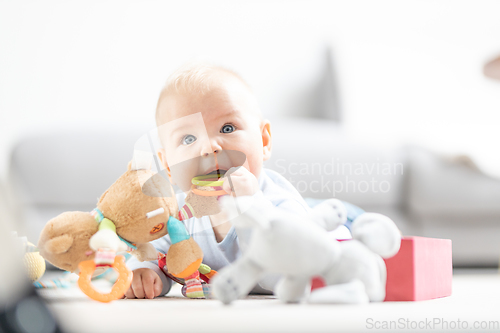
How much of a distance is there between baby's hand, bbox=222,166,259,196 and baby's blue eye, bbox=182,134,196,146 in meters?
0.06

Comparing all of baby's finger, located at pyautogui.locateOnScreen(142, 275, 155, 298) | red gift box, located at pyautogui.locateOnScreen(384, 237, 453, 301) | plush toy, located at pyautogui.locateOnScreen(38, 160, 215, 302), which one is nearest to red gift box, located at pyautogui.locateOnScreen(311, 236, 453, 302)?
red gift box, located at pyautogui.locateOnScreen(384, 237, 453, 301)

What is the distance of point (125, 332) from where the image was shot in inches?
11.3

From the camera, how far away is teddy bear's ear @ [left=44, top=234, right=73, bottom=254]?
0.43 meters

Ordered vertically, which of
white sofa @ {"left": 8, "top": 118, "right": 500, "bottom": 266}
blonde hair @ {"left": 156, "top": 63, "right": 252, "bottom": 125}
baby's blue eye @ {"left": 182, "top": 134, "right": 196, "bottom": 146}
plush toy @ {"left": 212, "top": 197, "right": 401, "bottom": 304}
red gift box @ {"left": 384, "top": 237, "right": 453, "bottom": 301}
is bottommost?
white sofa @ {"left": 8, "top": 118, "right": 500, "bottom": 266}

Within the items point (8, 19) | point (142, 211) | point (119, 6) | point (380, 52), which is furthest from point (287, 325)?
point (380, 52)

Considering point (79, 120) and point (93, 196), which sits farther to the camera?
point (79, 120)

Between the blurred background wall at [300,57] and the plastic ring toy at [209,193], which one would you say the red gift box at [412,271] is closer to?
the plastic ring toy at [209,193]

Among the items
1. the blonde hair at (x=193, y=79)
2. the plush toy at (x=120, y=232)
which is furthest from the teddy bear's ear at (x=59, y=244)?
the blonde hair at (x=193, y=79)

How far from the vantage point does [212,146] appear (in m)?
0.53

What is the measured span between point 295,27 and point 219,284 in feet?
5.40

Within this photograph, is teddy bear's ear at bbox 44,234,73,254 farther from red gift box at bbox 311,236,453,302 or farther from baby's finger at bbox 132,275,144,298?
red gift box at bbox 311,236,453,302

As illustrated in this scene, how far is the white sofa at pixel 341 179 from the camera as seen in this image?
4.22ft

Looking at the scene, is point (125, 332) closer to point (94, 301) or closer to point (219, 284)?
point (219, 284)

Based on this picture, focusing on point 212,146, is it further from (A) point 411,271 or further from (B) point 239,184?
(A) point 411,271
